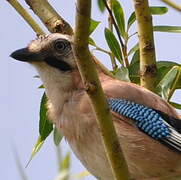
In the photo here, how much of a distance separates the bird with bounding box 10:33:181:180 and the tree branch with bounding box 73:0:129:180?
1.07 meters

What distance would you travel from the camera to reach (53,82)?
13.8 ft

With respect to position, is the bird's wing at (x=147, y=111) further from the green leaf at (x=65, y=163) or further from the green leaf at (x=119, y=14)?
the green leaf at (x=65, y=163)

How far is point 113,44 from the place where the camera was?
14.7ft

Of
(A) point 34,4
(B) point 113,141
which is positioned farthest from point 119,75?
(B) point 113,141

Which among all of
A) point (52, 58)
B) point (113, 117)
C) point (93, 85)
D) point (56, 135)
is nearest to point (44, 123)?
point (56, 135)

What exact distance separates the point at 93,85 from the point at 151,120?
5.34 ft

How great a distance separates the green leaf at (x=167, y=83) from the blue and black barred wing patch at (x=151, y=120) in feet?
0.45

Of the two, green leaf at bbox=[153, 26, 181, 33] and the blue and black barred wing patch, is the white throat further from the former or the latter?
green leaf at bbox=[153, 26, 181, 33]

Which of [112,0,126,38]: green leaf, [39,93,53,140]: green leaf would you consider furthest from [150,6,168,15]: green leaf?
[39,93,53,140]: green leaf

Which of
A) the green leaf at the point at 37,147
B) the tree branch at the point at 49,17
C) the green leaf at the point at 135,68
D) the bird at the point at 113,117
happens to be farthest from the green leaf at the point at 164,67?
the green leaf at the point at 37,147

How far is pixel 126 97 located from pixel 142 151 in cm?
47

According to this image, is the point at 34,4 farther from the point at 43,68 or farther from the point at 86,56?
the point at 86,56

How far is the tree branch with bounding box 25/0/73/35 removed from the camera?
412cm

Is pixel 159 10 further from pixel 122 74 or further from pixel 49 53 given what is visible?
pixel 49 53
